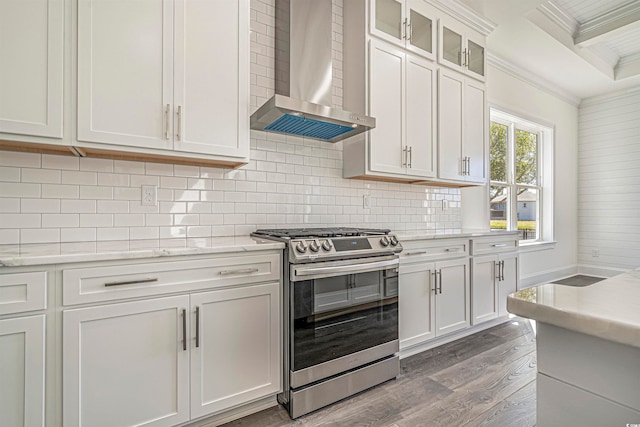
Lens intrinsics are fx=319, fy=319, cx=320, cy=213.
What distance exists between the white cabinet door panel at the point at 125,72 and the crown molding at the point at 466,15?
7.75 ft

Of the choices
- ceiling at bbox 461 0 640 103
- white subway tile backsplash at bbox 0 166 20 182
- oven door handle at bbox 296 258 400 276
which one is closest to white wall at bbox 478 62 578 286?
ceiling at bbox 461 0 640 103

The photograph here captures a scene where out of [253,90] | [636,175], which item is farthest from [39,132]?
[636,175]

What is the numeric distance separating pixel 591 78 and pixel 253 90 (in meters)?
5.09

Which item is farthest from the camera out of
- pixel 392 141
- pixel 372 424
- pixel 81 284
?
pixel 392 141

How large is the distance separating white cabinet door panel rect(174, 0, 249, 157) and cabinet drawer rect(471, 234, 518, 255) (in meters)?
2.24

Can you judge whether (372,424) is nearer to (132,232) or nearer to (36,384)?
(36,384)

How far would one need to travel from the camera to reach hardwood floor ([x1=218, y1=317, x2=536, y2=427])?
179cm

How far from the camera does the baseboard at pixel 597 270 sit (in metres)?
5.17

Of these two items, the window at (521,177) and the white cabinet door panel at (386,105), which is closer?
the white cabinet door panel at (386,105)

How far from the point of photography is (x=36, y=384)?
4.28 ft

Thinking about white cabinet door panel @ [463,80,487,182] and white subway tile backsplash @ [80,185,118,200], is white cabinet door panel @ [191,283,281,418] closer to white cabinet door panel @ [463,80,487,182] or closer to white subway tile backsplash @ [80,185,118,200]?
white subway tile backsplash @ [80,185,118,200]

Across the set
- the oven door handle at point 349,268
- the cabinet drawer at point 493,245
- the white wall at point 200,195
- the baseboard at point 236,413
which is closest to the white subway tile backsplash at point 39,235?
the white wall at point 200,195

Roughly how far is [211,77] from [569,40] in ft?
13.8

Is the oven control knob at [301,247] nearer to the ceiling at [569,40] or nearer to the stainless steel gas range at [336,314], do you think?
the stainless steel gas range at [336,314]
